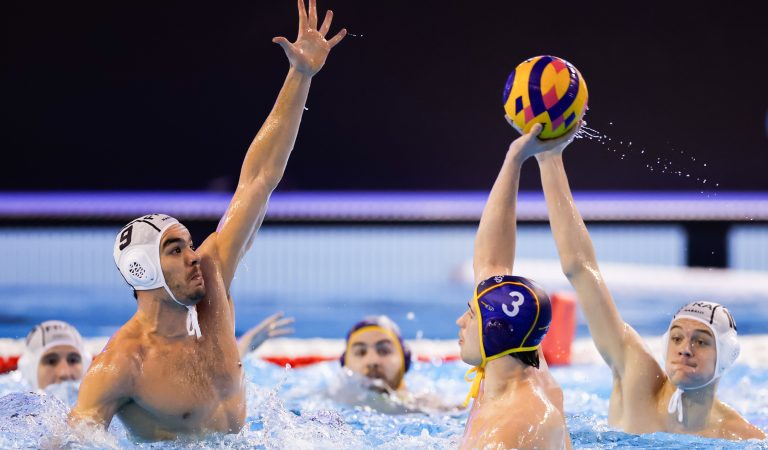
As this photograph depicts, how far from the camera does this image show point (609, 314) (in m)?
3.93

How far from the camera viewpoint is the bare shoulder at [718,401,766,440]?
408 cm

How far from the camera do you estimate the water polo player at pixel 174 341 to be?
3400 mm

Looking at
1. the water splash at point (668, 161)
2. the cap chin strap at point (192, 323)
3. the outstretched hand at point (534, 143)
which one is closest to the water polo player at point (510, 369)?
the outstretched hand at point (534, 143)

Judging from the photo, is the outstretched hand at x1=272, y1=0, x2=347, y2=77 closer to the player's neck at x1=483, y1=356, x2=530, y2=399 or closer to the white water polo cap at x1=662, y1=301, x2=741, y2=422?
the player's neck at x1=483, y1=356, x2=530, y2=399

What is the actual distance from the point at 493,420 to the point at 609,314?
114 cm

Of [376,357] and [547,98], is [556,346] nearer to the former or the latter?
[376,357]

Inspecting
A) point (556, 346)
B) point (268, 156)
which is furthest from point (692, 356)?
point (556, 346)

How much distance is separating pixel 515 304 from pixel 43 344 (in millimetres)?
3093

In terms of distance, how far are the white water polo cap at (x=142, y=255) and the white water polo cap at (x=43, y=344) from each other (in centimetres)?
185

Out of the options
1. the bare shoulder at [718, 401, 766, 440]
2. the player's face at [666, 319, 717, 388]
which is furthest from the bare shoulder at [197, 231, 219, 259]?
the bare shoulder at [718, 401, 766, 440]

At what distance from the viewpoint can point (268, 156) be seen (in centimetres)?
397

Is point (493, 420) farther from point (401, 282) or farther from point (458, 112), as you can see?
point (458, 112)

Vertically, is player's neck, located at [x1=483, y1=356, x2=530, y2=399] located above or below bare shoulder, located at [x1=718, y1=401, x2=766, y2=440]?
above

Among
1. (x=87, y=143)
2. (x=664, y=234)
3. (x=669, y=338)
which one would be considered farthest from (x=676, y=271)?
(x=669, y=338)
